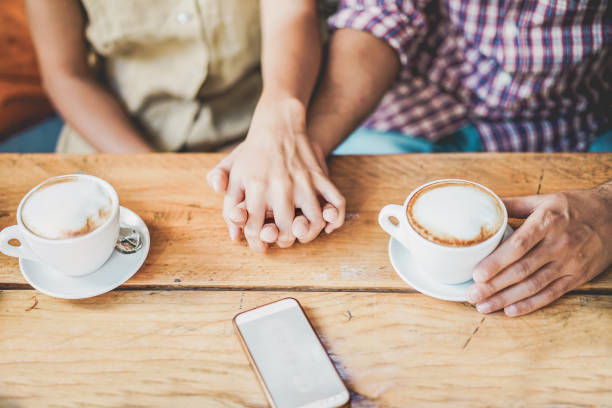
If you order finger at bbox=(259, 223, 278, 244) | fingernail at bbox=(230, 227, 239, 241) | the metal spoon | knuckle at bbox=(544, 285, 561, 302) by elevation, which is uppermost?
knuckle at bbox=(544, 285, 561, 302)

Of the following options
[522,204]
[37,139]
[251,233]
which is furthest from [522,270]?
[37,139]

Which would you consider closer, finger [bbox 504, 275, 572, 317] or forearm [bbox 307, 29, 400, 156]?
finger [bbox 504, 275, 572, 317]

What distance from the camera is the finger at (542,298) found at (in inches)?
25.0

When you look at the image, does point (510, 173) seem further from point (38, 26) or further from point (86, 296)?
point (38, 26)

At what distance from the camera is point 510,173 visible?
84 cm

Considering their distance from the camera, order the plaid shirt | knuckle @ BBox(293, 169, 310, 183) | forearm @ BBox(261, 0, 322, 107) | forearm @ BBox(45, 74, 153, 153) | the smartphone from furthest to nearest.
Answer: forearm @ BBox(45, 74, 153, 153) < the plaid shirt < forearm @ BBox(261, 0, 322, 107) < knuckle @ BBox(293, 169, 310, 183) < the smartphone

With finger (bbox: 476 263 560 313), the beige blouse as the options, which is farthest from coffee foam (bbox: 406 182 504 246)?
the beige blouse

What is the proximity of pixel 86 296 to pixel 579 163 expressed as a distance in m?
0.84

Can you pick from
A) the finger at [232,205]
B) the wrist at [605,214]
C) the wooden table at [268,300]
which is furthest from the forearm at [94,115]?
the wrist at [605,214]

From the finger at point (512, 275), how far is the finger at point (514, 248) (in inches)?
0.5

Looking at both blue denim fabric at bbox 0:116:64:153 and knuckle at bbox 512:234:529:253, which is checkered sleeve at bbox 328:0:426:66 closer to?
knuckle at bbox 512:234:529:253

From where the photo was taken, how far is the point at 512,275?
2.09 feet

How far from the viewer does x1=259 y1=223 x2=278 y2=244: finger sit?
711mm

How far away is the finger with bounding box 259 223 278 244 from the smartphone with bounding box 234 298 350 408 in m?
0.10
